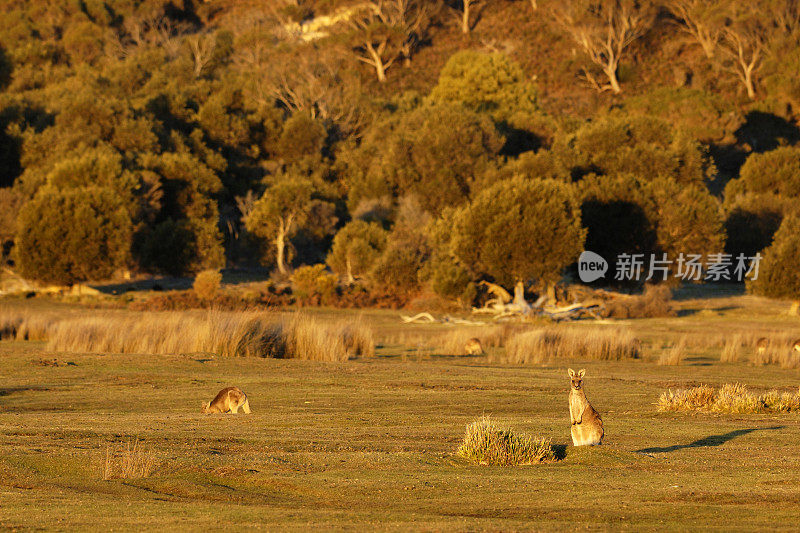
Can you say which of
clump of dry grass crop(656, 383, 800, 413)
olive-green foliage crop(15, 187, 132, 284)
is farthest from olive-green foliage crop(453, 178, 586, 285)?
clump of dry grass crop(656, 383, 800, 413)

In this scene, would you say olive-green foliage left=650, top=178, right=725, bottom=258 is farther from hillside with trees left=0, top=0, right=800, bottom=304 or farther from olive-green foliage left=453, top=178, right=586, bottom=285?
olive-green foliage left=453, top=178, right=586, bottom=285

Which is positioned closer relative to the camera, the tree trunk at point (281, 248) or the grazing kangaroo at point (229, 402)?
the grazing kangaroo at point (229, 402)

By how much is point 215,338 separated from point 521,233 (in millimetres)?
23543

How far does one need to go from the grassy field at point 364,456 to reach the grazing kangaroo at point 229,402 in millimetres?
225

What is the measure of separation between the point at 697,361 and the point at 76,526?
20.4 metres

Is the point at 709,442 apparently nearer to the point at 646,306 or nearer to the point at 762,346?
the point at 762,346

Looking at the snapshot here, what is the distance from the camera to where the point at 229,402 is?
1316 cm

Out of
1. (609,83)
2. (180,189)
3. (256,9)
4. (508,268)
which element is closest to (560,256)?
(508,268)

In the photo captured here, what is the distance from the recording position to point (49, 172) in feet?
179

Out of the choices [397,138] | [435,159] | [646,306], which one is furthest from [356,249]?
[646,306]

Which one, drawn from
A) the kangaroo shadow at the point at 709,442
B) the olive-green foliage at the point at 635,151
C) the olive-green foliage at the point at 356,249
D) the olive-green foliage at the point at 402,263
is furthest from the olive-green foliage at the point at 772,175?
the kangaroo shadow at the point at 709,442

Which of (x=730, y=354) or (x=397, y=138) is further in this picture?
(x=397, y=138)

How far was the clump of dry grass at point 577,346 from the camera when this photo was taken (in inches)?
982

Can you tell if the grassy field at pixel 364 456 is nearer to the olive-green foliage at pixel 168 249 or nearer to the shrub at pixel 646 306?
the shrub at pixel 646 306
